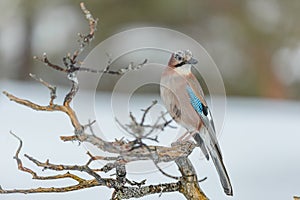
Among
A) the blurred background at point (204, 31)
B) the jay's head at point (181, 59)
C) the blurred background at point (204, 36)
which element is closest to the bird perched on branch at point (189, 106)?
the jay's head at point (181, 59)

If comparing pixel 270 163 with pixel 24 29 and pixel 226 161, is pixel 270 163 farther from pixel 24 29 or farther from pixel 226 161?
pixel 24 29

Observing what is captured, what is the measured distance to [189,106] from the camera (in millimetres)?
733

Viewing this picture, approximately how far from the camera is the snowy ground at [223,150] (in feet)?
4.14

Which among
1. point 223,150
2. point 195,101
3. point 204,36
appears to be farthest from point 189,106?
point 204,36

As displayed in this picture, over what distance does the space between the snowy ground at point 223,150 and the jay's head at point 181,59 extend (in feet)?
0.40

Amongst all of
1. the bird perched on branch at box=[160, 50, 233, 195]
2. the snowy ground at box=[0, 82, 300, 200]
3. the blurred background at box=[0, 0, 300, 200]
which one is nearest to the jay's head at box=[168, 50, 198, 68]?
the bird perched on branch at box=[160, 50, 233, 195]

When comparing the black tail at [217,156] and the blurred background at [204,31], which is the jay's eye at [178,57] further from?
the blurred background at [204,31]

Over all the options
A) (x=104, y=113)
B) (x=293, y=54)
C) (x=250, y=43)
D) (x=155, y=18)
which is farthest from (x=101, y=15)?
(x=104, y=113)

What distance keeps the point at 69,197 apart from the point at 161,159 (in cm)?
56

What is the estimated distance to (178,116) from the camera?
0.71 m

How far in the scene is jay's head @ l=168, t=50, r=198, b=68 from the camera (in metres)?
0.70

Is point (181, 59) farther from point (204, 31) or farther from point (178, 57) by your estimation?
Result: point (204, 31)

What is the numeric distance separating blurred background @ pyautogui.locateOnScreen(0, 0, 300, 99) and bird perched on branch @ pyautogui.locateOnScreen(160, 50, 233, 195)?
2.66 meters

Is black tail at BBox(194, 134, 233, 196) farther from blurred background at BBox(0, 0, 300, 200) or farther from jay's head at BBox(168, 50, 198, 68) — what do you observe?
blurred background at BBox(0, 0, 300, 200)
